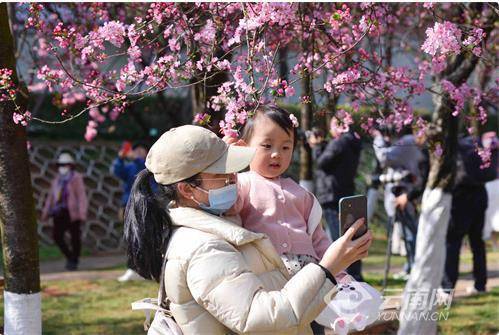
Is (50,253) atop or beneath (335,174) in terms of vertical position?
beneath

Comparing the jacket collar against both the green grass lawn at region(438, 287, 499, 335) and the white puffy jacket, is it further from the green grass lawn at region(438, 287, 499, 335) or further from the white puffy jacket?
the green grass lawn at region(438, 287, 499, 335)

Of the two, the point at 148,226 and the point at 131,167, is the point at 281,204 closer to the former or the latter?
the point at 148,226

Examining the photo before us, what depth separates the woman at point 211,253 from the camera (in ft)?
9.65

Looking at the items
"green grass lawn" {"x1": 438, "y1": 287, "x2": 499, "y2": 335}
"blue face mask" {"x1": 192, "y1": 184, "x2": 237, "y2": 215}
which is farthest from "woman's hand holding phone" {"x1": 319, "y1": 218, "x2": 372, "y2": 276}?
"green grass lawn" {"x1": 438, "y1": 287, "x2": 499, "y2": 335}

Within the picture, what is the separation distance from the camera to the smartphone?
327 cm

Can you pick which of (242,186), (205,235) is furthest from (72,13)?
(205,235)

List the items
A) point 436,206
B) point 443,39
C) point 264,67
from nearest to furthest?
point 443,39 → point 264,67 → point 436,206

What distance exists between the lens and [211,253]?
2.98m

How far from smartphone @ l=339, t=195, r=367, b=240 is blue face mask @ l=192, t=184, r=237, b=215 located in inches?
16.8

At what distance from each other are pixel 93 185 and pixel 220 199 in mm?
12414

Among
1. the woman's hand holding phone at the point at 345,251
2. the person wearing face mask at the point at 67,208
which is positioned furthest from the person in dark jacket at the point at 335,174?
the woman's hand holding phone at the point at 345,251

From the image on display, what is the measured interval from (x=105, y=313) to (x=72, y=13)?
12.6 feet

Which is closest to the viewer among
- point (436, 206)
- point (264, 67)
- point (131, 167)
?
point (264, 67)

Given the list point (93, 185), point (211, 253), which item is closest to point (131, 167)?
point (93, 185)
